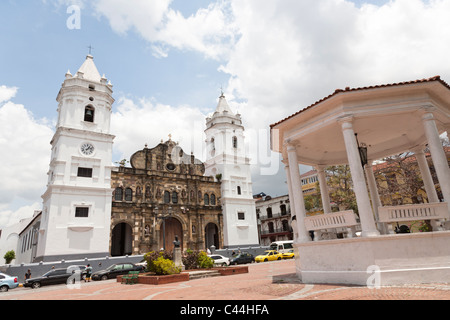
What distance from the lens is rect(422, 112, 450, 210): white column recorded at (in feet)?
27.5

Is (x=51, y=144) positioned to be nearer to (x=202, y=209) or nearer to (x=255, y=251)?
(x=202, y=209)

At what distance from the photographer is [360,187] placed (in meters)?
8.67

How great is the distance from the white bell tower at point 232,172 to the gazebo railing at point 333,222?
29.1 metres

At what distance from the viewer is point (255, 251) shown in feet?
126

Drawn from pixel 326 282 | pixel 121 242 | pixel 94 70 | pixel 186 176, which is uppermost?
pixel 94 70

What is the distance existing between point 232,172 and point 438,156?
109ft

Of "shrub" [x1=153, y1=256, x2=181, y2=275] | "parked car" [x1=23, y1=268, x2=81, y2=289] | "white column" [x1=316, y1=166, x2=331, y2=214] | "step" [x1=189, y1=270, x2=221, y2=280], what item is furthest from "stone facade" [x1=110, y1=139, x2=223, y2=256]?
"white column" [x1=316, y1=166, x2=331, y2=214]

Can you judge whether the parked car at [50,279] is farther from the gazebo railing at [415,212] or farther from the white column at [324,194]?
the gazebo railing at [415,212]

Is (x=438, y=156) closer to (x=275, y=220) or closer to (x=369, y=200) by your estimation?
(x=369, y=200)

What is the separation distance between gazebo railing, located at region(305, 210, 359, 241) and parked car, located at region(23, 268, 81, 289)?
1857 cm

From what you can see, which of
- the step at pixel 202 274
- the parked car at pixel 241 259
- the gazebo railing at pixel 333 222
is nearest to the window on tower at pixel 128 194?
A: the parked car at pixel 241 259

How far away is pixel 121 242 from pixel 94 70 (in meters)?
21.1

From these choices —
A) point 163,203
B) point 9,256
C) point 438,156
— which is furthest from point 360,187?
point 9,256

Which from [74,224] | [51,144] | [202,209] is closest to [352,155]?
[74,224]
